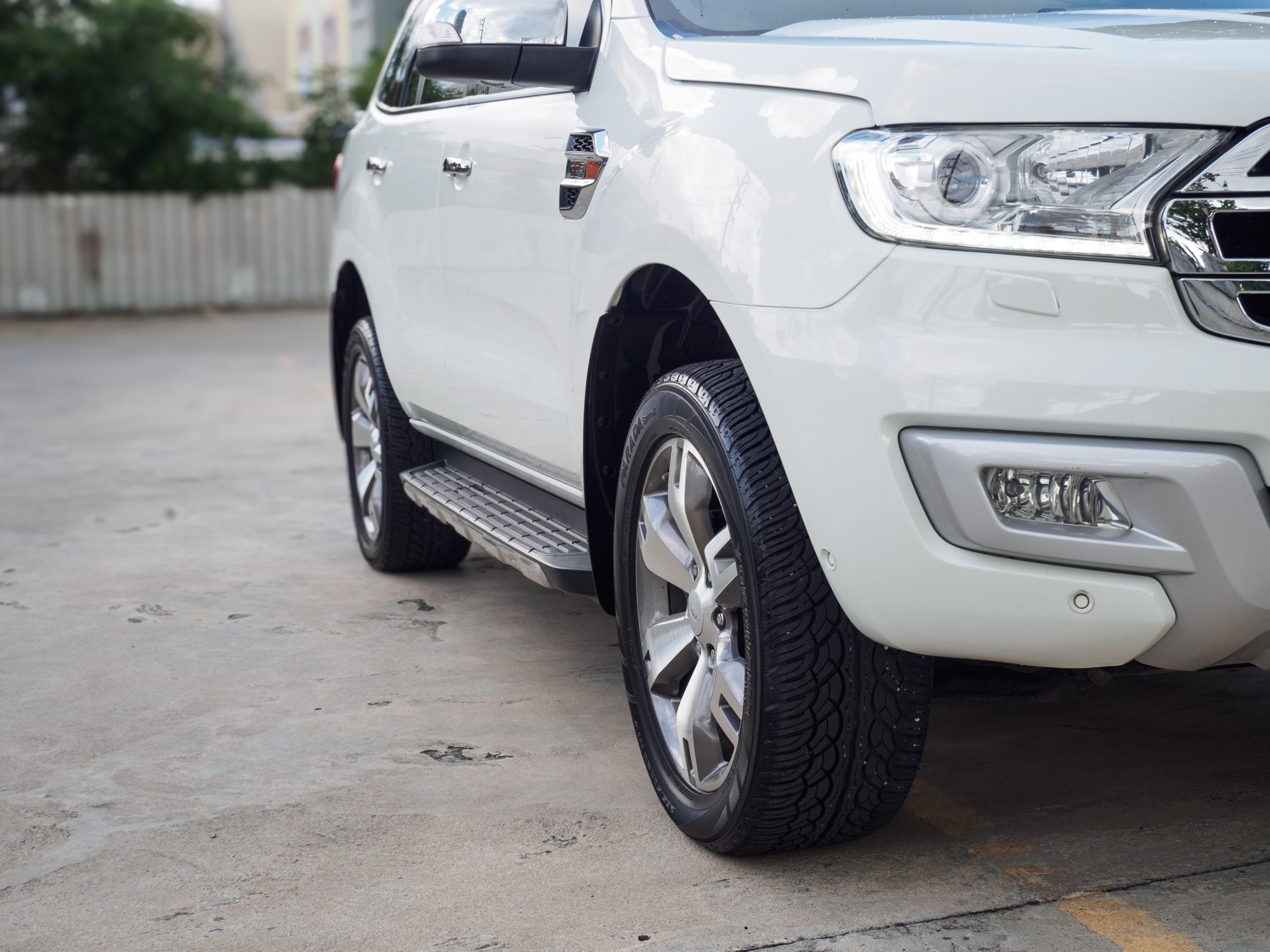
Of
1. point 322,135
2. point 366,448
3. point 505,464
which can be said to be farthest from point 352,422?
point 322,135

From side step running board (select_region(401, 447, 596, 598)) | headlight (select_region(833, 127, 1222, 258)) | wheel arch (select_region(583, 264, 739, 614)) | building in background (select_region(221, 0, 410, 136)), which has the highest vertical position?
building in background (select_region(221, 0, 410, 136))

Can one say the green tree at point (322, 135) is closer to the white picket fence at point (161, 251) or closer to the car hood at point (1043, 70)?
the white picket fence at point (161, 251)

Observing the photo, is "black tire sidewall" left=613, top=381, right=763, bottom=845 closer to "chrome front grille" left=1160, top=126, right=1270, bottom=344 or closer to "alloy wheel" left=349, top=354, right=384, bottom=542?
"chrome front grille" left=1160, top=126, right=1270, bottom=344

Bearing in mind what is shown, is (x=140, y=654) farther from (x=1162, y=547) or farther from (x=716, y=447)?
(x=1162, y=547)

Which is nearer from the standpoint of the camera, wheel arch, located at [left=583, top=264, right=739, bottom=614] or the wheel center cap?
the wheel center cap

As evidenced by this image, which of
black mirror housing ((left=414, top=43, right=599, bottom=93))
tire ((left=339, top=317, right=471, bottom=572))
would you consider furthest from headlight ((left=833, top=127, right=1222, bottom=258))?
tire ((left=339, top=317, right=471, bottom=572))

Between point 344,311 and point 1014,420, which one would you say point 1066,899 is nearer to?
point 1014,420

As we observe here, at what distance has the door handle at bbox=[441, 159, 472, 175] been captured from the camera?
12.1 ft

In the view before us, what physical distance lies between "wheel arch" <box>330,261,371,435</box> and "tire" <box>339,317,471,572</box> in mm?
117

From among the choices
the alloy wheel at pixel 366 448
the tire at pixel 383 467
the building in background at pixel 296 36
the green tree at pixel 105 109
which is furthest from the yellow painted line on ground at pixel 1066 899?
the building in background at pixel 296 36

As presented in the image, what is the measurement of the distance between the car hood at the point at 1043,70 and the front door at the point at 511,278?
2.72 ft

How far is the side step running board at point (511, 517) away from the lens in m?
3.22

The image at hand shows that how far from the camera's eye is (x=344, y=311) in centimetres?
538

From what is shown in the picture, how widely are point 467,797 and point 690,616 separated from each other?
668mm
